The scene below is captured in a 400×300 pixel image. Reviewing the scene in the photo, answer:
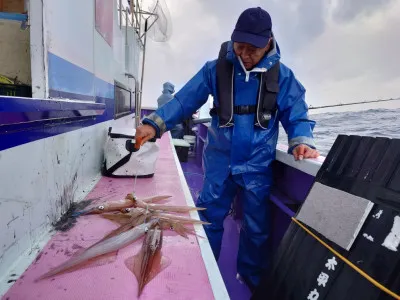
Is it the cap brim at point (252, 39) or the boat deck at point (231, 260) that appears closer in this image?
the cap brim at point (252, 39)

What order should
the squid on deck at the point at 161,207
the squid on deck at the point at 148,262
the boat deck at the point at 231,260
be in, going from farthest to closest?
the boat deck at the point at 231,260, the squid on deck at the point at 161,207, the squid on deck at the point at 148,262

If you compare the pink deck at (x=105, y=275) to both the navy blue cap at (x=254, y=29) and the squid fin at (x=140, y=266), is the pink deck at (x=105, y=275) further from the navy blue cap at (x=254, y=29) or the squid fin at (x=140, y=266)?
the navy blue cap at (x=254, y=29)

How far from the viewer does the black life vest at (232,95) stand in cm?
210

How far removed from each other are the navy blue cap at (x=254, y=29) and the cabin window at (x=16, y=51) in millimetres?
1286

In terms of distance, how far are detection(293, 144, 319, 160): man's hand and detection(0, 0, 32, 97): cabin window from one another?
172 cm

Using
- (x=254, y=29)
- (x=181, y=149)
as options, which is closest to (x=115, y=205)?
(x=254, y=29)

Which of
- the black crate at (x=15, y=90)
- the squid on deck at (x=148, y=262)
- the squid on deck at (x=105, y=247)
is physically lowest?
the squid on deck at (x=105, y=247)

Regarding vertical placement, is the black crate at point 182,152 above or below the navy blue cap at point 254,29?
below

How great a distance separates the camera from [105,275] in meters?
1.18

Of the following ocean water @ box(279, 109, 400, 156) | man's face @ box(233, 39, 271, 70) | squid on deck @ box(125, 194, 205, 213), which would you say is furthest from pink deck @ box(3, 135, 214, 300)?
ocean water @ box(279, 109, 400, 156)

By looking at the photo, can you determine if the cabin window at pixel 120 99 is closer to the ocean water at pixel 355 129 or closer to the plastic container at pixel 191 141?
the ocean water at pixel 355 129

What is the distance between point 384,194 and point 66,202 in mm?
1801

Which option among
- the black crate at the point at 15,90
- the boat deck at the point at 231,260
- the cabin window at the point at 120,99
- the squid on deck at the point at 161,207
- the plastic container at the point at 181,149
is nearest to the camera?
the black crate at the point at 15,90

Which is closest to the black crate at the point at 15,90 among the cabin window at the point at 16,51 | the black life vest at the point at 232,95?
the cabin window at the point at 16,51
